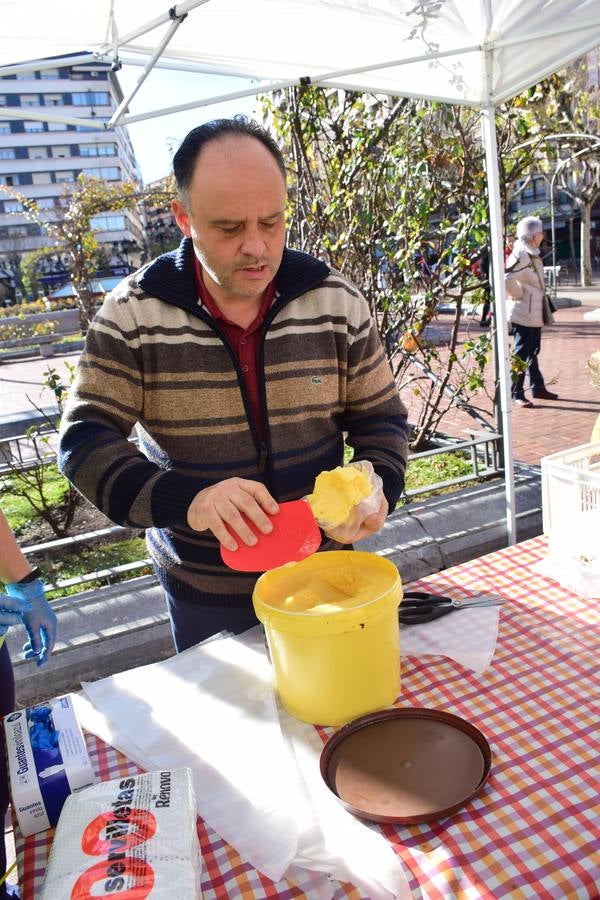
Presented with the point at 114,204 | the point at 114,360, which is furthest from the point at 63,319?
the point at 114,360

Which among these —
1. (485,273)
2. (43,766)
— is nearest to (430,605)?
(43,766)

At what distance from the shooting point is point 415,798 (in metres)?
1.15

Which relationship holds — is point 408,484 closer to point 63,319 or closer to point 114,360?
point 114,360

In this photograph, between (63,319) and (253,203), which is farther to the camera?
(63,319)

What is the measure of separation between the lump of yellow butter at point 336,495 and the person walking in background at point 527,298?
20.8 ft

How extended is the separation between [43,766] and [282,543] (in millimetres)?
589

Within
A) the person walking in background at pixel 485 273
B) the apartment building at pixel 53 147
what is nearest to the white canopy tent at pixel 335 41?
the person walking in background at pixel 485 273

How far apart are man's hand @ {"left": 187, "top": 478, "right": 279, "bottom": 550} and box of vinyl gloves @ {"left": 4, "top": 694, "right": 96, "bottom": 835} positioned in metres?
0.46

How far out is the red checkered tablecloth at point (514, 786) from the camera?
1.04m

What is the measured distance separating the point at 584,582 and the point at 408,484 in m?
3.69

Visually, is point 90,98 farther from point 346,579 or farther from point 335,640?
Answer: point 335,640

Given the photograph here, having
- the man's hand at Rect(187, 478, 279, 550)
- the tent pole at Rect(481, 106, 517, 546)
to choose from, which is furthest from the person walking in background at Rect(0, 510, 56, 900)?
the tent pole at Rect(481, 106, 517, 546)

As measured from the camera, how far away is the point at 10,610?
1.76 meters

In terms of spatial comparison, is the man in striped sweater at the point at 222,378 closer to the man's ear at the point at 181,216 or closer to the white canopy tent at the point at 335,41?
the man's ear at the point at 181,216
